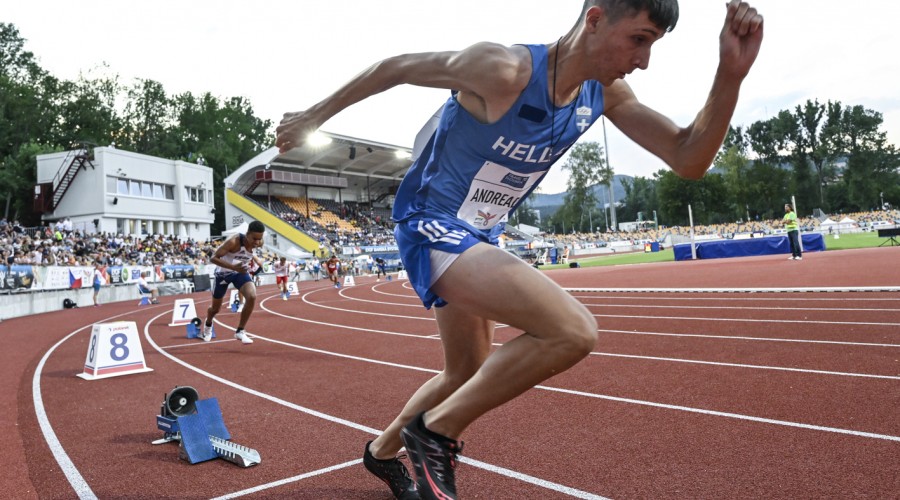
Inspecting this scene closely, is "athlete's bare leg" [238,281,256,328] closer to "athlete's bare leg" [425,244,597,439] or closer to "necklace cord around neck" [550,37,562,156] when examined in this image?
"athlete's bare leg" [425,244,597,439]

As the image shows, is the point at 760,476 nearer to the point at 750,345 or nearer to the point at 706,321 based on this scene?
the point at 750,345

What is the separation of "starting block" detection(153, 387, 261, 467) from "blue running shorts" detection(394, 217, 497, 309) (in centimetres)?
208

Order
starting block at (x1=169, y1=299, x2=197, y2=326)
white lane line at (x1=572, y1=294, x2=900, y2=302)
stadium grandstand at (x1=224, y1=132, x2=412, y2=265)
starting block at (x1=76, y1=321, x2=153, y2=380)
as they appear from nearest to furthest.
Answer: starting block at (x1=76, y1=321, x2=153, y2=380), white lane line at (x1=572, y1=294, x2=900, y2=302), starting block at (x1=169, y1=299, x2=197, y2=326), stadium grandstand at (x1=224, y1=132, x2=412, y2=265)

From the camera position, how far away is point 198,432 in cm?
380

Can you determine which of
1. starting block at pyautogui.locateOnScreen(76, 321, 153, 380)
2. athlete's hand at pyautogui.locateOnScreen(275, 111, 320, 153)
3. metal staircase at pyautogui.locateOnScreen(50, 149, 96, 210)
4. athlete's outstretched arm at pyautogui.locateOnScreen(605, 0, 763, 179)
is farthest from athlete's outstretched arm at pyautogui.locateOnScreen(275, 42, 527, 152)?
metal staircase at pyautogui.locateOnScreen(50, 149, 96, 210)

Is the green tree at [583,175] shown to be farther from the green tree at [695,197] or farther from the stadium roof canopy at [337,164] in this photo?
the stadium roof canopy at [337,164]

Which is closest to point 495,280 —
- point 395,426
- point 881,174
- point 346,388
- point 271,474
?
point 395,426

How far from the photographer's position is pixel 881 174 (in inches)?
2987

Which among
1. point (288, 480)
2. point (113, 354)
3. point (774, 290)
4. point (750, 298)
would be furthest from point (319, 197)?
point (288, 480)

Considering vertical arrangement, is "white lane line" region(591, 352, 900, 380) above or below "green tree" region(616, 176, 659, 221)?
below

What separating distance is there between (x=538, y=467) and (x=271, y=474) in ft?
5.22

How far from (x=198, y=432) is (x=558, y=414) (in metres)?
2.60

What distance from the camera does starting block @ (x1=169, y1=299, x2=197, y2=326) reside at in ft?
42.4

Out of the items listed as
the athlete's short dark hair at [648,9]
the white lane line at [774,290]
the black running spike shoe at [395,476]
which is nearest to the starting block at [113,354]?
the black running spike shoe at [395,476]
